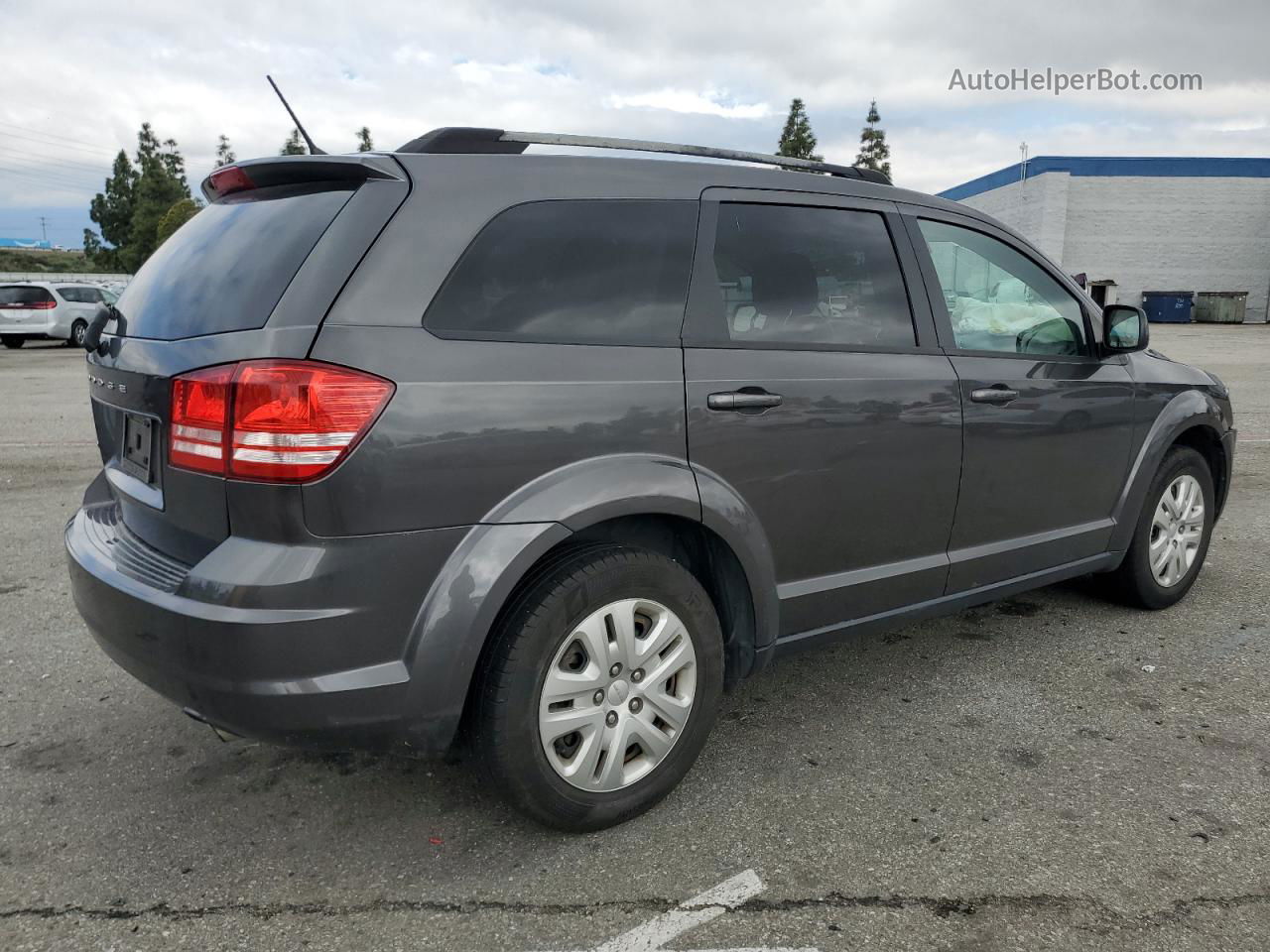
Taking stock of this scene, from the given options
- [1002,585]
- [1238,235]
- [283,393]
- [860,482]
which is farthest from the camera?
[1238,235]

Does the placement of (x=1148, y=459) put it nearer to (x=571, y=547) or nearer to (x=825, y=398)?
(x=825, y=398)

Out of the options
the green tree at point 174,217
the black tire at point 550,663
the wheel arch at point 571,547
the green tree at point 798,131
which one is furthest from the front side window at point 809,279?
the green tree at point 174,217

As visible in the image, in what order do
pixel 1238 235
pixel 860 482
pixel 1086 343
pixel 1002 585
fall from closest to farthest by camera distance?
pixel 860 482 → pixel 1002 585 → pixel 1086 343 → pixel 1238 235

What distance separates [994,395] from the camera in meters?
3.38

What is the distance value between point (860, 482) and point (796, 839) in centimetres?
109

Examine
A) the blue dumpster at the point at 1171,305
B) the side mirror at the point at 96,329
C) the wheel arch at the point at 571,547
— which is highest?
the blue dumpster at the point at 1171,305

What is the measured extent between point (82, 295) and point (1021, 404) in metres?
27.1

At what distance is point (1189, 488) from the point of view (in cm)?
436

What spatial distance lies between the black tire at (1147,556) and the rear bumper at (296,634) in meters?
3.21

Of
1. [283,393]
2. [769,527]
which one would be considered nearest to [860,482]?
[769,527]

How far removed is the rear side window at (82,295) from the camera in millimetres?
24562

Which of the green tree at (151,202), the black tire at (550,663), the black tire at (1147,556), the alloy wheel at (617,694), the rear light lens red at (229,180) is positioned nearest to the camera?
the black tire at (550,663)

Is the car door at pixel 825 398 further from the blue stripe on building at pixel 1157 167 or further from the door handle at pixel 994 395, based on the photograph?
the blue stripe on building at pixel 1157 167

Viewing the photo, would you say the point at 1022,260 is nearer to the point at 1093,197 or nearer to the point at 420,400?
the point at 420,400
